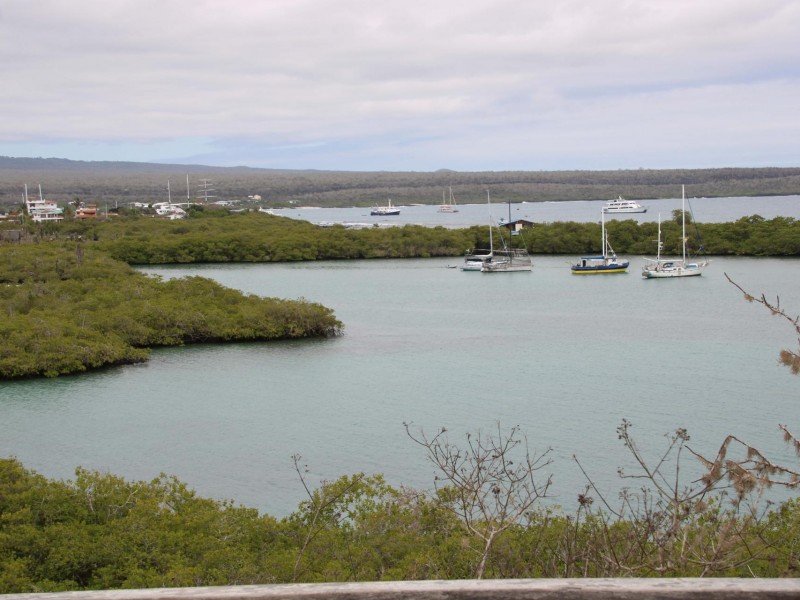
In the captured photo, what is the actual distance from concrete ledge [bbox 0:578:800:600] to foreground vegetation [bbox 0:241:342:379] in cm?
2661

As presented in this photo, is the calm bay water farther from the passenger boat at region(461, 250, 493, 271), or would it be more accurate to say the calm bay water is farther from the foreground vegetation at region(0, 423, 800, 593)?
the foreground vegetation at region(0, 423, 800, 593)

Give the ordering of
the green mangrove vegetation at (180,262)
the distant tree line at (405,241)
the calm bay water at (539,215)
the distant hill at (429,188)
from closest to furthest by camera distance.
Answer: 1. the green mangrove vegetation at (180,262)
2. the distant tree line at (405,241)
3. the calm bay water at (539,215)
4. the distant hill at (429,188)

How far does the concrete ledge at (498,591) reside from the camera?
3.10m

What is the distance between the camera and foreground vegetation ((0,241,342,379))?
93.7 ft

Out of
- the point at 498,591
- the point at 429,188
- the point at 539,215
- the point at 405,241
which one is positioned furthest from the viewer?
the point at 429,188

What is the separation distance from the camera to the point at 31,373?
28.2m

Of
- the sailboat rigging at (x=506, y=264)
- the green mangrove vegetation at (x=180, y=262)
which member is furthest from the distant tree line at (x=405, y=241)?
the sailboat rigging at (x=506, y=264)

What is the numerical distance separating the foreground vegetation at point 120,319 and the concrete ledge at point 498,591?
87.3ft

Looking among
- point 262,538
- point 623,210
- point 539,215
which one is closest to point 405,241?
point 262,538

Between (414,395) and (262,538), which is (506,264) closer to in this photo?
(414,395)

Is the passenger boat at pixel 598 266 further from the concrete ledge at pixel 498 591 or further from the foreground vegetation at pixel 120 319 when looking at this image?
the concrete ledge at pixel 498 591

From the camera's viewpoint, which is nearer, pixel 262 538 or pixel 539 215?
pixel 262 538

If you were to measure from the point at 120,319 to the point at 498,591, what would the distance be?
3169 cm

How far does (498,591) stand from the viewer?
3148 mm
